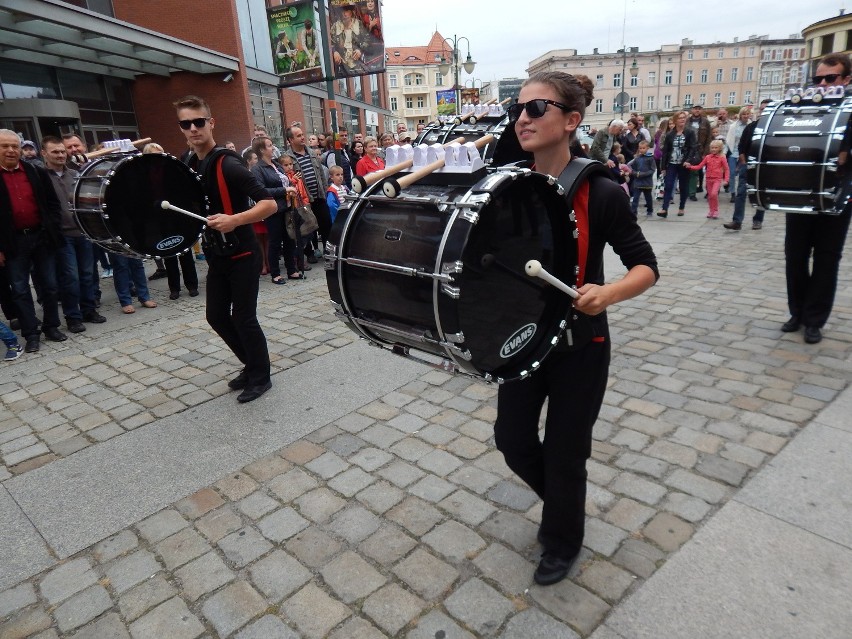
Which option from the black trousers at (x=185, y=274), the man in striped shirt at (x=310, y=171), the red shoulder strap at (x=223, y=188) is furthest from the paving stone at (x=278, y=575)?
the man in striped shirt at (x=310, y=171)

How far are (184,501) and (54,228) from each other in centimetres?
443

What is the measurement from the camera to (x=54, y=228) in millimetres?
6250

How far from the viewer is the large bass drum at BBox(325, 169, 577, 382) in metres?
2.01

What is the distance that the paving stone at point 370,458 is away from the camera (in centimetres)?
355

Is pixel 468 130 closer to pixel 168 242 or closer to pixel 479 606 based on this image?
pixel 168 242

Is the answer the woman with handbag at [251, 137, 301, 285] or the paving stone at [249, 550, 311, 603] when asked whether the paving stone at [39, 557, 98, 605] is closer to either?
the paving stone at [249, 550, 311, 603]

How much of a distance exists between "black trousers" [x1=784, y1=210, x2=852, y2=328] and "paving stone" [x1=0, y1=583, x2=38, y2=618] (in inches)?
231

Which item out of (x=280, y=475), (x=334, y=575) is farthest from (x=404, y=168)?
(x=280, y=475)

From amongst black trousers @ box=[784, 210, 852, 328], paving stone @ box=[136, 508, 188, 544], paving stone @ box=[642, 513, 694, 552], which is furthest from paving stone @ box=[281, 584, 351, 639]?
black trousers @ box=[784, 210, 852, 328]

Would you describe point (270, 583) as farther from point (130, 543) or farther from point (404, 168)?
point (404, 168)

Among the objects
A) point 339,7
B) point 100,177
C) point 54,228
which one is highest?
point 339,7

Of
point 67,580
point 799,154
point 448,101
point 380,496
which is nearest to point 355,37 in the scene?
point 799,154

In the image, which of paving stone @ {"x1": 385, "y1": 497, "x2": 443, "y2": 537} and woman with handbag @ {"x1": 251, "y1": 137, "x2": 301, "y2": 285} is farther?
woman with handbag @ {"x1": 251, "y1": 137, "x2": 301, "y2": 285}

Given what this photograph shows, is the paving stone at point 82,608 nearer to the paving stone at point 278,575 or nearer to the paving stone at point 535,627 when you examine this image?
the paving stone at point 278,575
